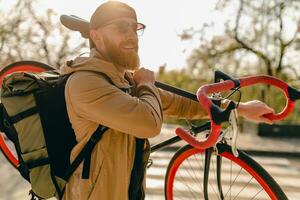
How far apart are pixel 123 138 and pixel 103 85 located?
277mm

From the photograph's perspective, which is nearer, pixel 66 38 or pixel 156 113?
pixel 156 113

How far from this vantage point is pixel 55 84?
180 centimetres

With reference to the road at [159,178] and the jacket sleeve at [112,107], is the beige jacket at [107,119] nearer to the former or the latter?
the jacket sleeve at [112,107]

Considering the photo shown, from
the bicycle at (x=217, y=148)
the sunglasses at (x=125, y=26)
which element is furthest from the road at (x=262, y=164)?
the sunglasses at (x=125, y=26)

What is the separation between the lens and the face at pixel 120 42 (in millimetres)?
1757

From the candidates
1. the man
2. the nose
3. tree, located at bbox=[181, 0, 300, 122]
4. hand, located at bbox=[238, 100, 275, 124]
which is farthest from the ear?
tree, located at bbox=[181, 0, 300, 122]

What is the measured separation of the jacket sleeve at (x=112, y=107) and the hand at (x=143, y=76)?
132 mm

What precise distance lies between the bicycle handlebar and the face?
1.07 feet

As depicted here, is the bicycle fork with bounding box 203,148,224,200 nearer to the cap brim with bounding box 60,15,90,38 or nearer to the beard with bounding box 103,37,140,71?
the beard with bounding box 103,37,140,71

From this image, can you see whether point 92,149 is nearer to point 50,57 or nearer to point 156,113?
point 156,113

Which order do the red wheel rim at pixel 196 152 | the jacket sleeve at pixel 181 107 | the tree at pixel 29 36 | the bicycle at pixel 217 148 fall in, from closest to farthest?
the bicycle at pixel 217 148, the red wheel rim at pixel 196 152, the jacket sleeve at pixel 181 107, the tree at pixel 29 36

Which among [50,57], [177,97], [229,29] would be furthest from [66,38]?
[177,97]

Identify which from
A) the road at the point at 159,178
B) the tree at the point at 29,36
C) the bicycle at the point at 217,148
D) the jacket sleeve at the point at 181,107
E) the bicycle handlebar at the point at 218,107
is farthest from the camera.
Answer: the tree at the point at 29,36

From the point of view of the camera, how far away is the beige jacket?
1.64 metres
